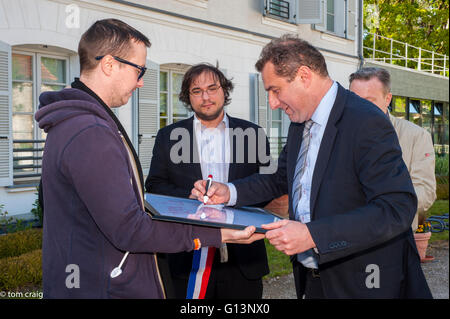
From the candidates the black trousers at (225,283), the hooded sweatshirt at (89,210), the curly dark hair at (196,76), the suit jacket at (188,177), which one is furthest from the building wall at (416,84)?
the hooded sweatshirt at (89,210)

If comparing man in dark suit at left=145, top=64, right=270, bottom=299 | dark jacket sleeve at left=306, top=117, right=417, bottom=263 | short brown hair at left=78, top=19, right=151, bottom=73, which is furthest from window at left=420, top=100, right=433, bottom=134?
short brown hair at left=78, top=19, right=151, bottom=73

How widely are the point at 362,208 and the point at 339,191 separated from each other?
14 centimetres

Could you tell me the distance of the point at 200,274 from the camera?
9.55 ft

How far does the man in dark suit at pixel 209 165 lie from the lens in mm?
2941

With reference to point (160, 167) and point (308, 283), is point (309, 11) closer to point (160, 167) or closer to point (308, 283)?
point (160, 167)

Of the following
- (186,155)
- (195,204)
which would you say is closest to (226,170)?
(186,155)

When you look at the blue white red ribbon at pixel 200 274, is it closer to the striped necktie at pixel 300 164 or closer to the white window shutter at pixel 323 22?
the striped necktie at pixel 300 164

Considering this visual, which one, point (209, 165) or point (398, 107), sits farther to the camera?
point (398, 107)

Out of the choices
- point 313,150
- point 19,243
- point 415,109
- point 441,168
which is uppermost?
point 415,109

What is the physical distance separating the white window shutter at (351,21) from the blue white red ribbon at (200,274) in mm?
12271

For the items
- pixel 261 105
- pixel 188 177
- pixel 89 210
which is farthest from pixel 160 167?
pixel 261 105

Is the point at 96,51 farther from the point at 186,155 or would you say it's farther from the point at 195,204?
the point at 186,155

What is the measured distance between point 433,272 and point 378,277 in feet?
15.4

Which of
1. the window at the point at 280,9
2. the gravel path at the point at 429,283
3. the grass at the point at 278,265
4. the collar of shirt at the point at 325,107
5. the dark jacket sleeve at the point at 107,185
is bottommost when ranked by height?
the gravel path at the point at 429,283
